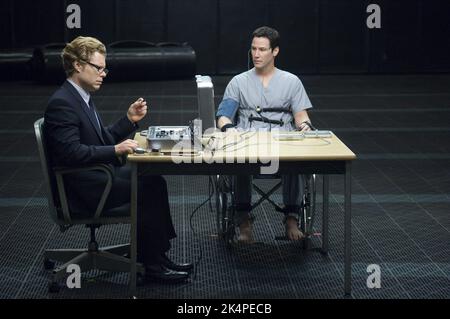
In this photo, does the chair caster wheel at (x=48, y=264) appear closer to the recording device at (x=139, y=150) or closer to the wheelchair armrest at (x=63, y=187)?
the wheelchair armrest at (x=63, y=187)

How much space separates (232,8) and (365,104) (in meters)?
6.98

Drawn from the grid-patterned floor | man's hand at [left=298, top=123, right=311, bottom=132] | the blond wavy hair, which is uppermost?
the blond wavy hair

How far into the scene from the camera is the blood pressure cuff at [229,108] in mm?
6926

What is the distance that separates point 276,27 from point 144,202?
16.7 meters

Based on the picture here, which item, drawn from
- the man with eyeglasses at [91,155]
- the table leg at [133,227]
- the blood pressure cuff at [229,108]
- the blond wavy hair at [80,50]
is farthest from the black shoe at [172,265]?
the blood pressure cuff at [229,108]

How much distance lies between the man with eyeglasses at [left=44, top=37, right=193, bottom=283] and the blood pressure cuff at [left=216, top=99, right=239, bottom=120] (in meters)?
1.26

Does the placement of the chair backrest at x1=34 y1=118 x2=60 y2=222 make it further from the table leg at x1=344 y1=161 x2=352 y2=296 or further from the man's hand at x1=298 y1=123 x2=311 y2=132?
the man's hand at x1=298 y1=123 x2=311 y2=132

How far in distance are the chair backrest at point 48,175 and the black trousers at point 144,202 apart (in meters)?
0.12

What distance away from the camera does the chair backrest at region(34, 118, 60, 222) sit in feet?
18.2

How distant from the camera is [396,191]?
28.0ft

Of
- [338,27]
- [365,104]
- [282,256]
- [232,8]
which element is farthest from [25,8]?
[282,256]

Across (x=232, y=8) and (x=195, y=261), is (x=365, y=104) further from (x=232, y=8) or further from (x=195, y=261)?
(x=195, y=261)

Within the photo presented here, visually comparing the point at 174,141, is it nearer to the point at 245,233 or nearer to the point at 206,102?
the point at 206,102

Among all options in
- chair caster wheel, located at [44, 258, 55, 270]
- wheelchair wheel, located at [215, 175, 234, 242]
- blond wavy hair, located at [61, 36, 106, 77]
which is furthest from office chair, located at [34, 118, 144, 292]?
wheelchair wheel, located at [215, 175, 234, 242]
